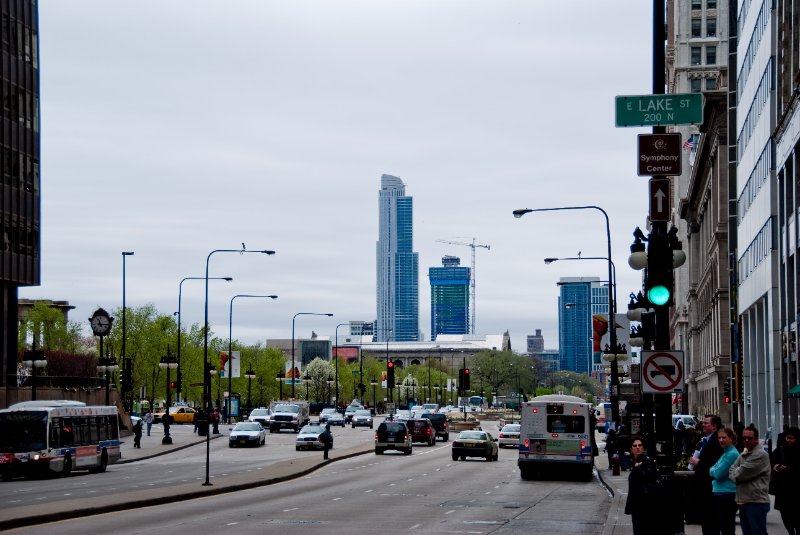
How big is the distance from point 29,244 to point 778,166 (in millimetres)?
46740

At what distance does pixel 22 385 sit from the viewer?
74.8 m

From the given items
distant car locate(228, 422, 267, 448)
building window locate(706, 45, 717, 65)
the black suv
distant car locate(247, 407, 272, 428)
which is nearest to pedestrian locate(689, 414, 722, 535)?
distant car locate(228, 422, 267, 448)

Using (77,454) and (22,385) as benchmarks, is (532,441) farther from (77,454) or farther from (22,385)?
(22,385)

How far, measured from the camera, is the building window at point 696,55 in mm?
125812

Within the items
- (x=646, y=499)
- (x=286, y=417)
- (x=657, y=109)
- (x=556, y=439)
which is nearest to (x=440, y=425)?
(x=286, y=417)

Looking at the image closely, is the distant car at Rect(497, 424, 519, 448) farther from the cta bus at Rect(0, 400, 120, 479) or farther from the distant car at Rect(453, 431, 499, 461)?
the cta bus at Rect(0, 400, 120, 479)

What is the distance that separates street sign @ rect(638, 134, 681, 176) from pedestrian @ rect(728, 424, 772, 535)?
4212 mm

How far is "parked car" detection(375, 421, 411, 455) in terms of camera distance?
65688 mm

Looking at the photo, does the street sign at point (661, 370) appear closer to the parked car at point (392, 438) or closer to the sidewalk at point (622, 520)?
the sidewalk at point (622, 520)

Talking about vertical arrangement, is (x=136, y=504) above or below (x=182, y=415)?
above

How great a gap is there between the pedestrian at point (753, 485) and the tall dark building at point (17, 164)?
61880mm

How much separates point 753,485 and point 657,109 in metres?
5.47

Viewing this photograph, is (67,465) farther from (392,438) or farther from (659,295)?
(659,295)

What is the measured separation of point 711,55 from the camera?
126250 mm
